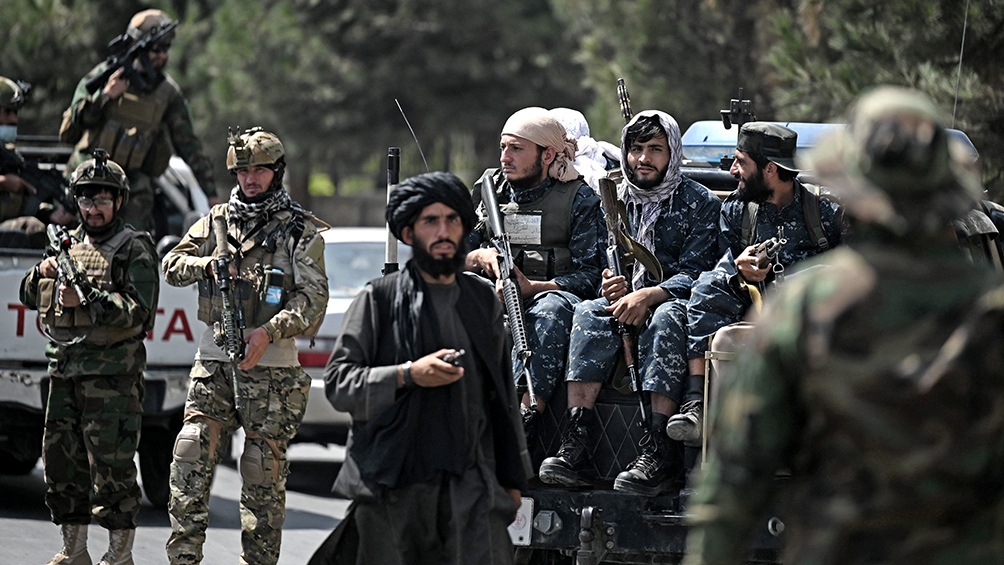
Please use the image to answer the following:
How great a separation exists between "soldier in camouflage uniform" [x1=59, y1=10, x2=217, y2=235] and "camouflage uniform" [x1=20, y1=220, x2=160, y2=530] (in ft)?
8.47

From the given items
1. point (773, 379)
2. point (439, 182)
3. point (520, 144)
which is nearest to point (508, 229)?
point (520, 144)

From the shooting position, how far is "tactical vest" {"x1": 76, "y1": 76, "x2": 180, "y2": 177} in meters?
10.4

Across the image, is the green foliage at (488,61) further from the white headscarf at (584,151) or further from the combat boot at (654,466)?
the combat boot at (654,466)

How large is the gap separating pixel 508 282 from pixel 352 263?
582 cm

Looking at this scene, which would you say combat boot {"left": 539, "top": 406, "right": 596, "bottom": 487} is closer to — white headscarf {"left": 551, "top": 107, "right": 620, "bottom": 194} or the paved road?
white headscarf {"left": 551, "top": 107, "right": 620, "bottom": 194}

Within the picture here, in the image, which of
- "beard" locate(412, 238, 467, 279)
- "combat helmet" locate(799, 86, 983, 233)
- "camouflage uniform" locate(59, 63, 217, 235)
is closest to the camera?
"combat helmet" locate(799, 86, 983, 233)

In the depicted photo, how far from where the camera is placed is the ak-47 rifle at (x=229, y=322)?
23.4ft

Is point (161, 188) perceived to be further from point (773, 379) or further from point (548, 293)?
point (773, 379)

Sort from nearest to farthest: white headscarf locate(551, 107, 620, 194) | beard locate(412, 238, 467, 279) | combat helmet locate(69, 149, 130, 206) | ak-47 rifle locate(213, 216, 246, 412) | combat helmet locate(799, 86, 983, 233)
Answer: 1. combat helmet locate(799, 86, 983, 233)
2. beard locate(412, 238, 467, 279)
3. ak-47 rifle locate(213, 216, 246, 412)
4. combat helmet locate(69, 149, 130, 206)
5. white headscarf locate(551, 107, 620, 194)

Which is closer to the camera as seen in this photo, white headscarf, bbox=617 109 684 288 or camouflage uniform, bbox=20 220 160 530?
white headscarf, bbox=617 109 684 288

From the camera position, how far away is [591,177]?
25.7ft

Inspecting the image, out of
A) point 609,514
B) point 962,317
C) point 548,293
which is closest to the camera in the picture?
point 962,317

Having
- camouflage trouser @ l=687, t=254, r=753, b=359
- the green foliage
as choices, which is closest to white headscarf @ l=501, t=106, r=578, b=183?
camouflage trouser @ l=687, t=254, r=753, b=359

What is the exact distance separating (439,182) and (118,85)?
5.76 meters
